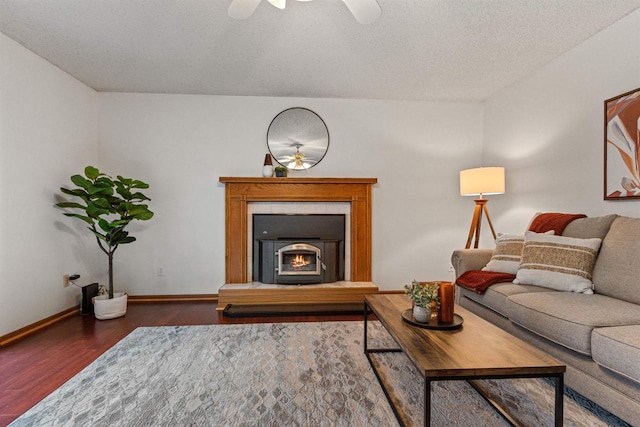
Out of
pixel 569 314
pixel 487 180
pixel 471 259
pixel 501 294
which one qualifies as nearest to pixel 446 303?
pixel 569 314

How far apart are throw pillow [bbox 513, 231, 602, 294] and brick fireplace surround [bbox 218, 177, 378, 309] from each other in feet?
5.28

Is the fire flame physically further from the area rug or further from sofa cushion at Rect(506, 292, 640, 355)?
sofa cushion at Rect(506, 292, 640, 355)

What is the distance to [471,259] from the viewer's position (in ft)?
9.46

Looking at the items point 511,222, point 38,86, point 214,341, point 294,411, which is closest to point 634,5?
point 511,222

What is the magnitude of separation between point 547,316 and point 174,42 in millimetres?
3349

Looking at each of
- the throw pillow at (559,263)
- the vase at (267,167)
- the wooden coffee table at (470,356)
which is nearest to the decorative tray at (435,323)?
the wooden coffee table at (470,356)

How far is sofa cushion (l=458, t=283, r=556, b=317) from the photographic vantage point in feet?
7.18

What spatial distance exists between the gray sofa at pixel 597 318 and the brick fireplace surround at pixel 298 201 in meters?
1.47

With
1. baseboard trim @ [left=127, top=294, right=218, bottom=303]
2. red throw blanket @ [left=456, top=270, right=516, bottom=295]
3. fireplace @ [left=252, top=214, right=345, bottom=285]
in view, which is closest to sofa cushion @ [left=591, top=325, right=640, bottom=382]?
red throw blanket @ [left=456, top=270, right=516, bottom=295]

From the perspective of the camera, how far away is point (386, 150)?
4.08 meters

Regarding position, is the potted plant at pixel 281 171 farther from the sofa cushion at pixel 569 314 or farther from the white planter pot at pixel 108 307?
the sofa cushion at pixel 569 314

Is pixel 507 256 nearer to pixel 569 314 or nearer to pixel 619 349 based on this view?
pixel 569 314

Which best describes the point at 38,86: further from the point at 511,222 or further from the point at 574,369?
the point at 511,222

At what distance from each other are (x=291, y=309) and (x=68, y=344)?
187 centimetres
